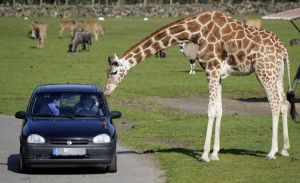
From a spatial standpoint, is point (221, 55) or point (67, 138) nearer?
point (67, 138)

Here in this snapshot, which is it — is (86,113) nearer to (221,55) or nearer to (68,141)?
(68,141)

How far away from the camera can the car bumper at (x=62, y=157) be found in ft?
53.8

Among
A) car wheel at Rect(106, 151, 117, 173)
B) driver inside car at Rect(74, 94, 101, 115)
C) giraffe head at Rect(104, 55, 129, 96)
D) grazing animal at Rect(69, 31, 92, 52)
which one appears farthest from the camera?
grazing animal at Rect(69, 31, 92, 52)

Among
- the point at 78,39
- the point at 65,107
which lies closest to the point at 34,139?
the point at 65,107

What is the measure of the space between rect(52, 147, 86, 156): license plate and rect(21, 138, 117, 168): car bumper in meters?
0.03

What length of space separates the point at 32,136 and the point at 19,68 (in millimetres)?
29968

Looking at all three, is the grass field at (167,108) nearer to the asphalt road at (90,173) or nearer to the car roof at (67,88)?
the asphalt road at (90,173)

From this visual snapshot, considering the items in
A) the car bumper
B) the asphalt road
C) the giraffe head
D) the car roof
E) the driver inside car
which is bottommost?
the asphalt road

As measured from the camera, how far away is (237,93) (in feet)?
114

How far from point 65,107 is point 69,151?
5.71ft

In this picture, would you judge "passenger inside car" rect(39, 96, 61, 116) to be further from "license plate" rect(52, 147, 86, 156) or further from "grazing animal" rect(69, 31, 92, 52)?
"grazing animal" rect(69, 31, 92, 52)

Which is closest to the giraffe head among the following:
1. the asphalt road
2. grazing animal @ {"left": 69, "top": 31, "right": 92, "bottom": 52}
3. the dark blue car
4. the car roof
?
the car roof

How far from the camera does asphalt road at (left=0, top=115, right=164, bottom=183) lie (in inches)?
641

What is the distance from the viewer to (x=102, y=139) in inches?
658
